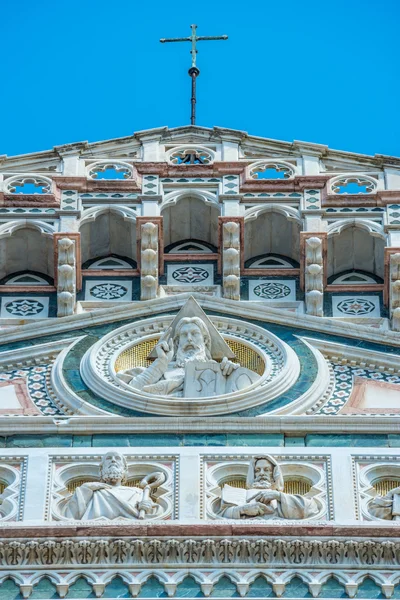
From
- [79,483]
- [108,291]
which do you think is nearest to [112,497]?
[79,483]

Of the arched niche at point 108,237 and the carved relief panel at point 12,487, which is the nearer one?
the carved relief panel at point 12,487

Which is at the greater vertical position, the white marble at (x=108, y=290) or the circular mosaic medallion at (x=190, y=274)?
the circular mosaic medallion at (x=190, y=274)

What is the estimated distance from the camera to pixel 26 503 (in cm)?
2200

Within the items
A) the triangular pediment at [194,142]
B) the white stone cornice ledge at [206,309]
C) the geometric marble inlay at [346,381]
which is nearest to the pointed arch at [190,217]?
the triangular pediment at [194,142]

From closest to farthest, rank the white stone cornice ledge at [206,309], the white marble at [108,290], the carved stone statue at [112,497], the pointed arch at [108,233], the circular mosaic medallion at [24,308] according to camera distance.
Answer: the carved stone statue at [112,497] → the white stone cornice ledge at [206,309] → the circular mosaic medallion at [24,308] → the white marble at [108,290] → the pointed arch at [108,233]

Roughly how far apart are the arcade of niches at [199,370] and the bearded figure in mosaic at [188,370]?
1.0 inches

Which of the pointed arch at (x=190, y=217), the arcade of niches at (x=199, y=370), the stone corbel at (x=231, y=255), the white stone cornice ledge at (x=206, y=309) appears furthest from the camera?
the pointed arch at (x=190, y=217)

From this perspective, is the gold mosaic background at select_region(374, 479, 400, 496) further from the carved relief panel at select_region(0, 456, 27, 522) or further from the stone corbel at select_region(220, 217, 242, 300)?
the stone corbel at select_region(220, 217, 242, 300)

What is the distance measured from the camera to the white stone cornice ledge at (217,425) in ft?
75.4

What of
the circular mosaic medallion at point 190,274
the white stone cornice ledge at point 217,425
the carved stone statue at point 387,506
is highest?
the circular mosaic medallion at point 190,274

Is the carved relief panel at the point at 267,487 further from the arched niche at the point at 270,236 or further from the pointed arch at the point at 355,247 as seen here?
the arched niche at the point at 270,236

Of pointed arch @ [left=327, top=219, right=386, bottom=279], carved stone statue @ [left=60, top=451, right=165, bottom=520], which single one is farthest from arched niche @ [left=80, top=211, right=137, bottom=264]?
carved stone statue @ [left=60, top=451, right=165, bottom=520]

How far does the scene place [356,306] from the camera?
25.7 metres

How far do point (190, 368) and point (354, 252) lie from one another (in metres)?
3.19
